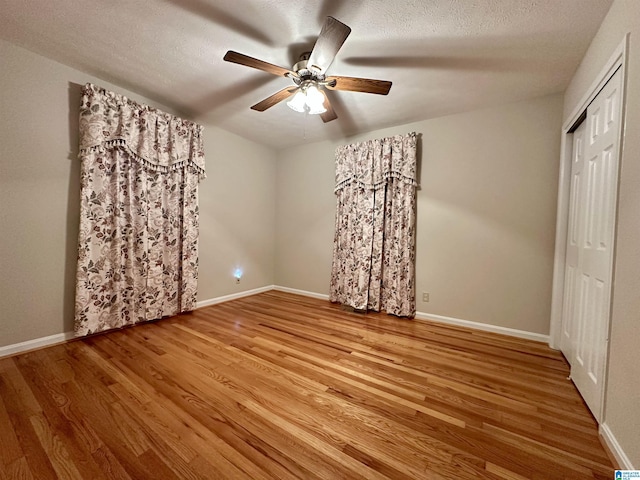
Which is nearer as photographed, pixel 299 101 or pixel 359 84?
pixel 359 84

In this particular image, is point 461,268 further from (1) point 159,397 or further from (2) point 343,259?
(1) point 159,397

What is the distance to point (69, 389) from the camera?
1635mm

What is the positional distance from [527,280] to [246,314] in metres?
3.25

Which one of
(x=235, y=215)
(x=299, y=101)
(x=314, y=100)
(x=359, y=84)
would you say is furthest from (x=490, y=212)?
(x=235, y=215)

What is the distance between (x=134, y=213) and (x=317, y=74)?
7.71 ft

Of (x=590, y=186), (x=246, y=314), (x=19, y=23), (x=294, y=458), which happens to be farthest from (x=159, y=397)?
(x=590, y=186)

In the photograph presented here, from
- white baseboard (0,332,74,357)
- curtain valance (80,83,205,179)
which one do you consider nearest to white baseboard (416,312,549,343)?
curtain valance (80,83,205,179)

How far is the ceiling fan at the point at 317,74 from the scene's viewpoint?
5.05ft

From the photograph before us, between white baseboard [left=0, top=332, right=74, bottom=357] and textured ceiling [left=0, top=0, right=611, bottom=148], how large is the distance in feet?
8.21

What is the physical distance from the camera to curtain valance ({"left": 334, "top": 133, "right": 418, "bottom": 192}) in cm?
311

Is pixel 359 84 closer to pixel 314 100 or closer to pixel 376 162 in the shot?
pixel 314 100

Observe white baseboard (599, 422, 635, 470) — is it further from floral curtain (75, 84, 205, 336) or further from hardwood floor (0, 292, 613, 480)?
floral curtain (75, 84, 205, 336)

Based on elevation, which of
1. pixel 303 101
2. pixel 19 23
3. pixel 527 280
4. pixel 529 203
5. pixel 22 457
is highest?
pixel 19 23

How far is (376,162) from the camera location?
3.33 m
